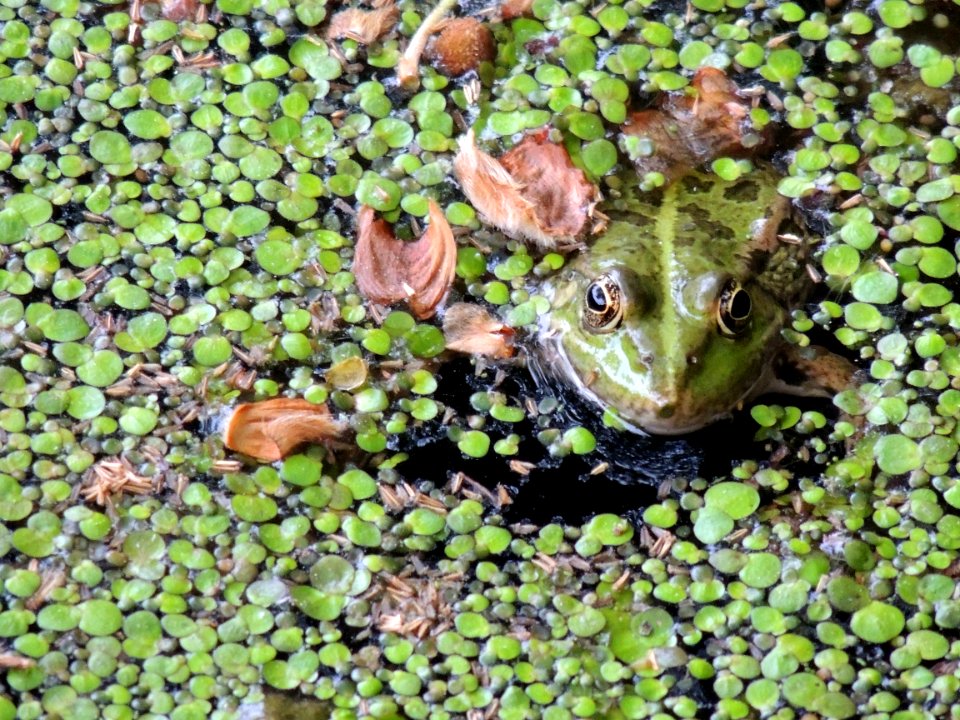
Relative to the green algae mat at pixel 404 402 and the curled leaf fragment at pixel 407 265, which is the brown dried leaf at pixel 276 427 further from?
the curled leaf fragment at pixel 407 265

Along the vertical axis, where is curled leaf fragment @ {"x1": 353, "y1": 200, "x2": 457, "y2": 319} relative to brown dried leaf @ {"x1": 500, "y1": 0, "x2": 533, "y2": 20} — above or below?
below

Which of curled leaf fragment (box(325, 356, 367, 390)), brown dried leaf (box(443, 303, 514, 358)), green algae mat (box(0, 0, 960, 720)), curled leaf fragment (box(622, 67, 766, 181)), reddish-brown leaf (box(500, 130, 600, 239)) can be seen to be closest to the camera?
green algae mat (box(0, 0, 960, 720))

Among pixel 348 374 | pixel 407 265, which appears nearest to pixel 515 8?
pixel 407 265

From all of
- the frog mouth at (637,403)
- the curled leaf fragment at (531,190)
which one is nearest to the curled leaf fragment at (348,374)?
the frog mouth at (637,403)

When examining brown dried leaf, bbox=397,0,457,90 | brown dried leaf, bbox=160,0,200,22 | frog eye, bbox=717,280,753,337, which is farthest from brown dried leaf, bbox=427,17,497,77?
frog eye, bbox=717,280,753,337

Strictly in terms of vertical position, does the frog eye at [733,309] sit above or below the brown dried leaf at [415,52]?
below

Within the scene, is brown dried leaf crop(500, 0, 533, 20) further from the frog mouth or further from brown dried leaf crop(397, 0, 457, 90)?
the frog mouth

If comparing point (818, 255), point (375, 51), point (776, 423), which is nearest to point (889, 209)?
point (818, 255)
